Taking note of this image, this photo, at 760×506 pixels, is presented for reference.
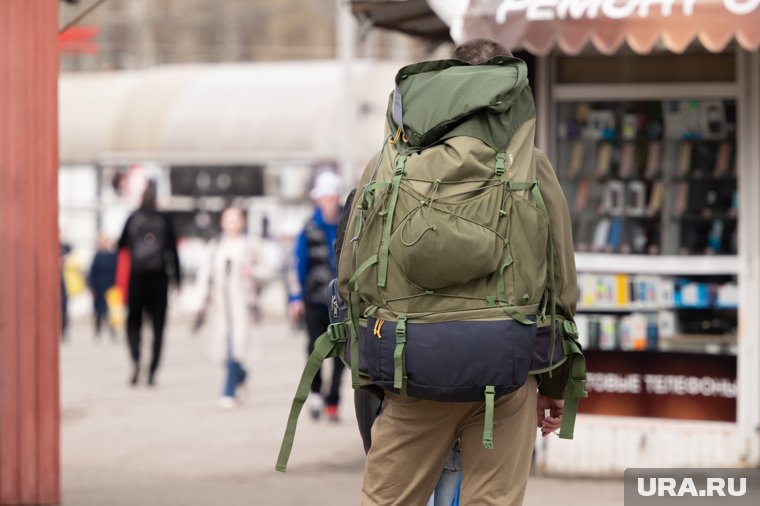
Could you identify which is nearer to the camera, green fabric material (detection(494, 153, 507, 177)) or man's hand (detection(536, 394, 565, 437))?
green fabric material (detection(494, 153, 507, 177))

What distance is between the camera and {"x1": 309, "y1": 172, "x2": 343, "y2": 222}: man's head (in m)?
9.85

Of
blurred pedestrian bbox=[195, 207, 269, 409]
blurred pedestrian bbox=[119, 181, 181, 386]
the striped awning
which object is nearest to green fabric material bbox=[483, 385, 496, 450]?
the striped awning

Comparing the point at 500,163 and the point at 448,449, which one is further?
the point at 448,449

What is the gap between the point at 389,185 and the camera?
3.66 metres

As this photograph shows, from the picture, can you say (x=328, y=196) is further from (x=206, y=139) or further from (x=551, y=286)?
(x=206, y=139)

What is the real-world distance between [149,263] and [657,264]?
6046 millimetres

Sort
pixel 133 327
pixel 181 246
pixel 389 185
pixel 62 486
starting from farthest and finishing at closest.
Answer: pixel 181 246 → pixel 133 327 → pixel 62 486 → pixel 389 185

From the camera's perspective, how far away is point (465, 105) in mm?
3637

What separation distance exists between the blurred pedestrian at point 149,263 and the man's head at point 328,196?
295 centimetres

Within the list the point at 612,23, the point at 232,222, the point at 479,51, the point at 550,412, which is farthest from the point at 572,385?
the point at 232,222

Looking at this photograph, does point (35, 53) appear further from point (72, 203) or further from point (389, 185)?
point (72, 203)

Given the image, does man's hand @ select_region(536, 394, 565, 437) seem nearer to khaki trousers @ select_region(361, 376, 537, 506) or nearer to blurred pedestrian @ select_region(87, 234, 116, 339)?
khaki trousers @ select_region(361, 376, 537, 506)

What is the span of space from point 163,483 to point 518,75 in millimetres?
4669

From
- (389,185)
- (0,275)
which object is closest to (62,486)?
(0,275)
